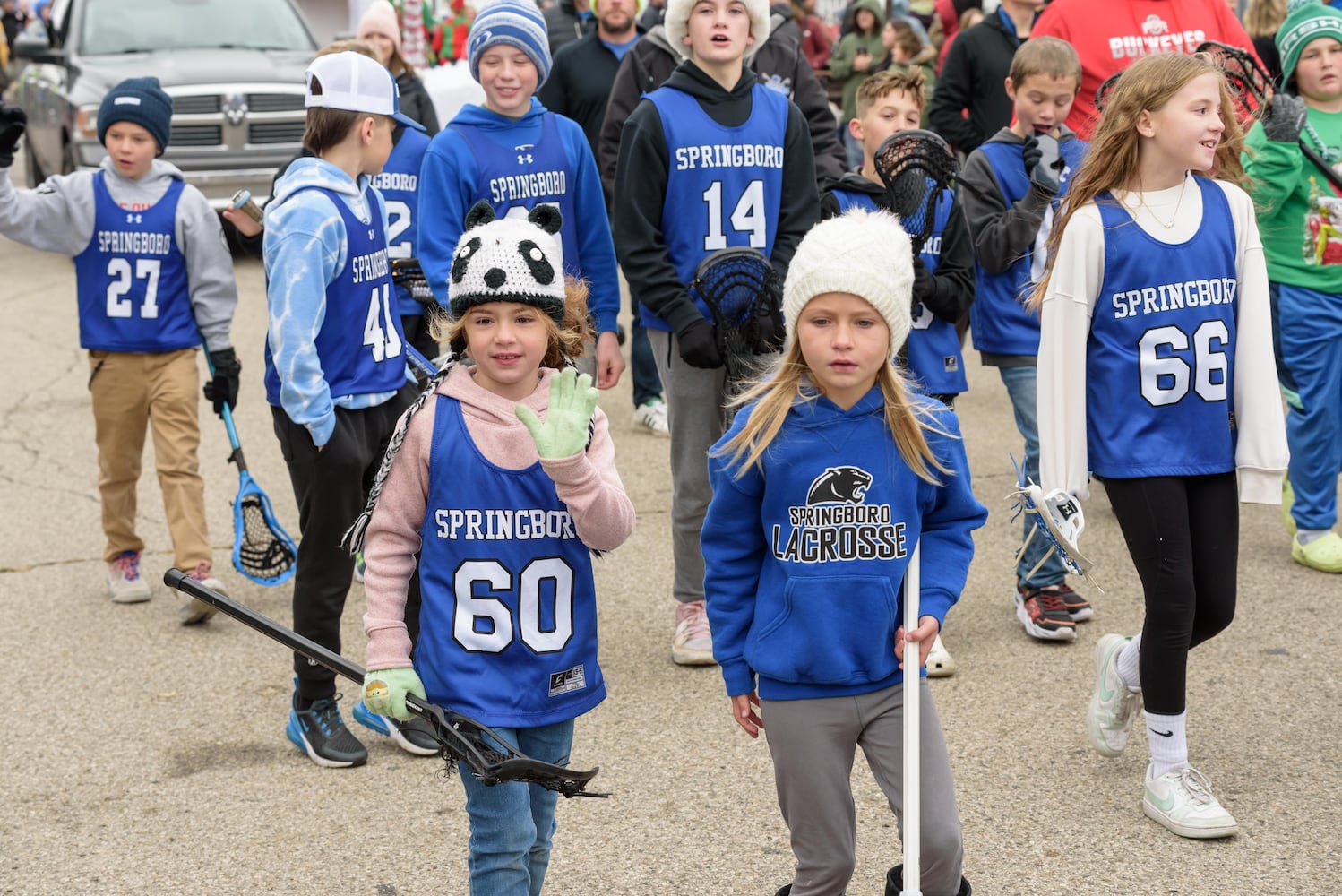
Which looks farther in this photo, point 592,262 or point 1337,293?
point 1337,293

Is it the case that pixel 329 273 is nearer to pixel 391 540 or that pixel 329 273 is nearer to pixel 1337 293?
pixel 391 540

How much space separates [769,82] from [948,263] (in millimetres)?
2634

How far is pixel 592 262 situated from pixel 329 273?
1.34m

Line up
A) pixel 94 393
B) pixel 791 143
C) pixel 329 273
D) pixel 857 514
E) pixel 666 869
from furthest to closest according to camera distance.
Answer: pixel 94 393
pixel 791 143
pixel 329 273
pixel 666 869
pixel 857 514

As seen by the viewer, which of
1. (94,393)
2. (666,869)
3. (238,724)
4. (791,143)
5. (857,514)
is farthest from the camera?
(94,393)

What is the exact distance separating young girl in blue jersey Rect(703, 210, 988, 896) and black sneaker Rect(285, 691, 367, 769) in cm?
184

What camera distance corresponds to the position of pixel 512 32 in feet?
17.4

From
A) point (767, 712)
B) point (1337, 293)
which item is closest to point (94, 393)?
point (767, 712)

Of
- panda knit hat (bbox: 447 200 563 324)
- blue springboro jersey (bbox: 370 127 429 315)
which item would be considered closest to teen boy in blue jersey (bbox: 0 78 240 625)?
blue springboro jersey (bbox: 370 127 429 315)

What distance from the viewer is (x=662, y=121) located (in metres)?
5.11

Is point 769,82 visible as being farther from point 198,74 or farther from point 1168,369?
point 198,74

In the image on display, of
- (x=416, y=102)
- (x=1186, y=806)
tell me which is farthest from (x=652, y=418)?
(x=1186, y=806)

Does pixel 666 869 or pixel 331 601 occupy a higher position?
pixel 331 601

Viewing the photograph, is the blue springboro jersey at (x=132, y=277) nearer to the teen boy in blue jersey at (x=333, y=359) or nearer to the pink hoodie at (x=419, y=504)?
the teen boy in blue jersey at (x=333, y=359)
